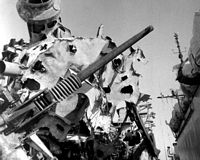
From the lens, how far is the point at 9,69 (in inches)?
205

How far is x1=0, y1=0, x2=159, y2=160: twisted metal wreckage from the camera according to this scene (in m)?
4.54

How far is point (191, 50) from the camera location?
424 cm

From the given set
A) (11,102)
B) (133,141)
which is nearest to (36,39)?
(11,102)

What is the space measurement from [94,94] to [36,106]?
6.53ft

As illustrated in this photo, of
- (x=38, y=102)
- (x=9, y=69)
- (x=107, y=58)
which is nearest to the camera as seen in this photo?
(x=38, y=102)

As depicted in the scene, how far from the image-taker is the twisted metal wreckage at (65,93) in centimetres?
454

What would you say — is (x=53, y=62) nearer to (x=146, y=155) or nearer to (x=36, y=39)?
(x=36, y=39)

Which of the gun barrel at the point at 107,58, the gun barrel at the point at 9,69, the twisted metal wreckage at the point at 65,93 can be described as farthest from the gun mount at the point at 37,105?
the gun barrel at the point at 9,69

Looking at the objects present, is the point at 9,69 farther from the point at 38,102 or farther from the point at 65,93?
the point at 65,93

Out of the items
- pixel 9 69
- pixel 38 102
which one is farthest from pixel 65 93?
pixel 9 69

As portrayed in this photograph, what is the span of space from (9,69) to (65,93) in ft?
5.30

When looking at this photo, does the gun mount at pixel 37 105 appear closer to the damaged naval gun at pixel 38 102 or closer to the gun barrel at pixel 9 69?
the damaged naval gun at pixel 38 102

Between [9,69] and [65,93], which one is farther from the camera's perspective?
[9,69]

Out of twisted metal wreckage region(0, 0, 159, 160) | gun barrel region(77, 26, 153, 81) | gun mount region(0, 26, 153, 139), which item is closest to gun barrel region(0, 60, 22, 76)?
twisted metal wreckage region(0, 0, 159, 160)
